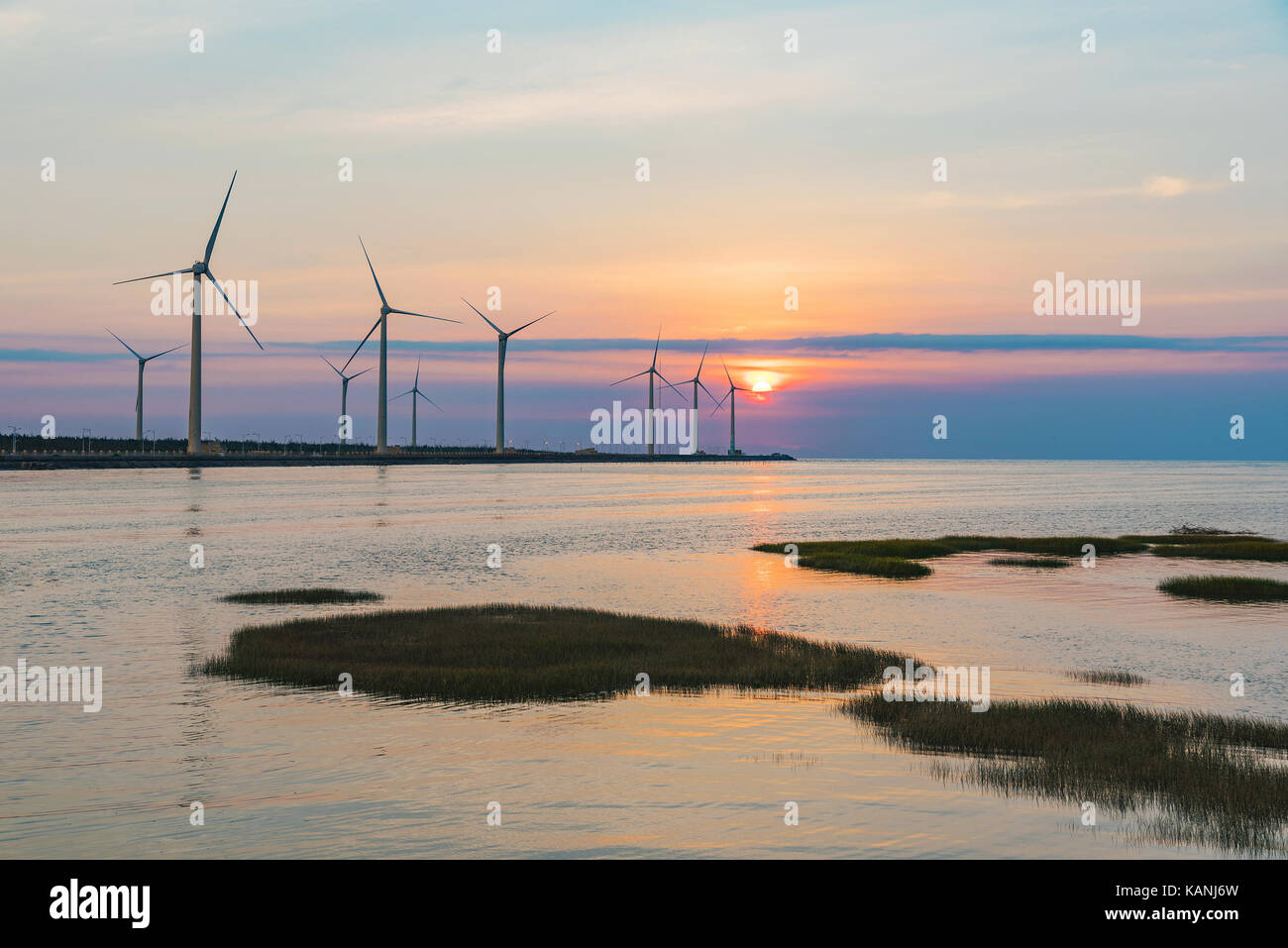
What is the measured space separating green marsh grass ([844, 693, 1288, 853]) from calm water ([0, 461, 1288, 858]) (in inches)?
30.8

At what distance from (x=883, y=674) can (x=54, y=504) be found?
11616 centimetres

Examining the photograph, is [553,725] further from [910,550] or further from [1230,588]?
[910,550]

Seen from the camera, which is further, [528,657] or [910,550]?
[910,550]

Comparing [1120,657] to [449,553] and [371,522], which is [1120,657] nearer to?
[449,553]

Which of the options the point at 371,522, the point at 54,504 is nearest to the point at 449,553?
the point at 371,522

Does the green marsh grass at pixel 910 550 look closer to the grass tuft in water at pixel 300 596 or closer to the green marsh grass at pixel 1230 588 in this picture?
the green marsh grass at pixel 1230 588

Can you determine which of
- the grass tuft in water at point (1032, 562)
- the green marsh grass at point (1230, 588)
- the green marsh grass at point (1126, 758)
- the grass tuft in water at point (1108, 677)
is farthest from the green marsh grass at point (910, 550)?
the green marsh grass at point (1126, 758)

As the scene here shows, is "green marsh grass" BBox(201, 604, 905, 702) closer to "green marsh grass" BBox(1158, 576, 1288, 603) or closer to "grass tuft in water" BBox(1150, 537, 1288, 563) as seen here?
"green marsh grass" BBox(1158, 576, 1288, 603)

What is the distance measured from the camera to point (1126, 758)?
19250mm

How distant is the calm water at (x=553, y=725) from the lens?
15.7 m

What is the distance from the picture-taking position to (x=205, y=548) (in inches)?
2795

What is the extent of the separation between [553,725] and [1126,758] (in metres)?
10.8

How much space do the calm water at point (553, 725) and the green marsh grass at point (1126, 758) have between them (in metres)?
0.78

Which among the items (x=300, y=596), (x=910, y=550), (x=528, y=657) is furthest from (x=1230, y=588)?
(x=300, y=596)
